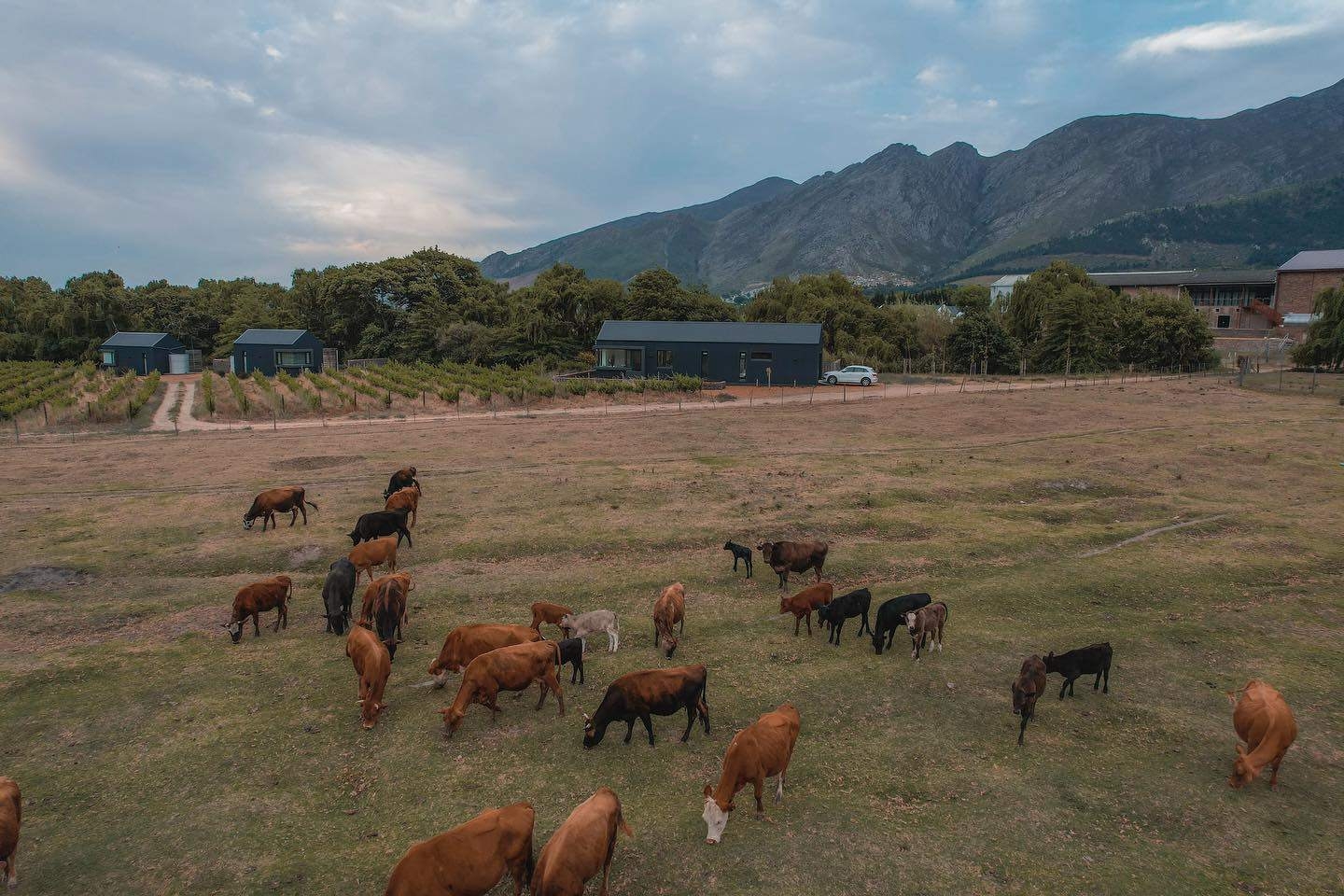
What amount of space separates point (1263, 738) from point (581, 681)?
9.71 meters

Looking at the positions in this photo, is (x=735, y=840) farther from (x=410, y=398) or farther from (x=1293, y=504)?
(x=410, y=398)

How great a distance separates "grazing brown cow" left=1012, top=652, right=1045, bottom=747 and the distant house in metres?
82.6

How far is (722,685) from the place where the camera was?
1178 cm

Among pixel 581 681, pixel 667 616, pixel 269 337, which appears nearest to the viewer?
pixel 581 681

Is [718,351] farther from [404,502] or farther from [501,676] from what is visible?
[501,676]

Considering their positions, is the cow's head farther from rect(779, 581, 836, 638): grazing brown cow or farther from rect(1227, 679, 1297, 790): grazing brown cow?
rect(1227, 679, 1297, 790): grazing brown cow

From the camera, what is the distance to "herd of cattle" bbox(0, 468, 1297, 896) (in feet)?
23.0

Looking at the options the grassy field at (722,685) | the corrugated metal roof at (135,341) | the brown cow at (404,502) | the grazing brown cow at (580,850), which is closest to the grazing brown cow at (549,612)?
the grassy field at (722,685)

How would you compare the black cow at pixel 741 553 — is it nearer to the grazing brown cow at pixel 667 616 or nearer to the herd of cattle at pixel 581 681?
the herd of cattle at pixel 581 681

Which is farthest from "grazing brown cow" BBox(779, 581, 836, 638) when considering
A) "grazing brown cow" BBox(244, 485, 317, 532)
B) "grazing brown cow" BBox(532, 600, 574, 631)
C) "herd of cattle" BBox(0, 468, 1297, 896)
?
"grazing brown cow" BBox(244, 485, 317, 532)

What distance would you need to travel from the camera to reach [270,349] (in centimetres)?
7894

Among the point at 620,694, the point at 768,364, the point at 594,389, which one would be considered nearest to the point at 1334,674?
the point at 620,694

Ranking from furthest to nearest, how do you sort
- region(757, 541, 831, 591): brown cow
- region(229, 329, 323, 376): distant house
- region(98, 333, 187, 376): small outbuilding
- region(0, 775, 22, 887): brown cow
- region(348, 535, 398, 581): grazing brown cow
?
1. region(98, 333, 187, 376): small outbuilding
2. region(229, 329, 323, 376): distant house
3. region(757, 541, 831, 591): brown cow
4. region(348, 535, 398, 581): grazing brown cow
5. region(0, 775, 22, 887): brown cow

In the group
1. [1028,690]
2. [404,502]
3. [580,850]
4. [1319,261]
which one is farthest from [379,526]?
[1319,261]
